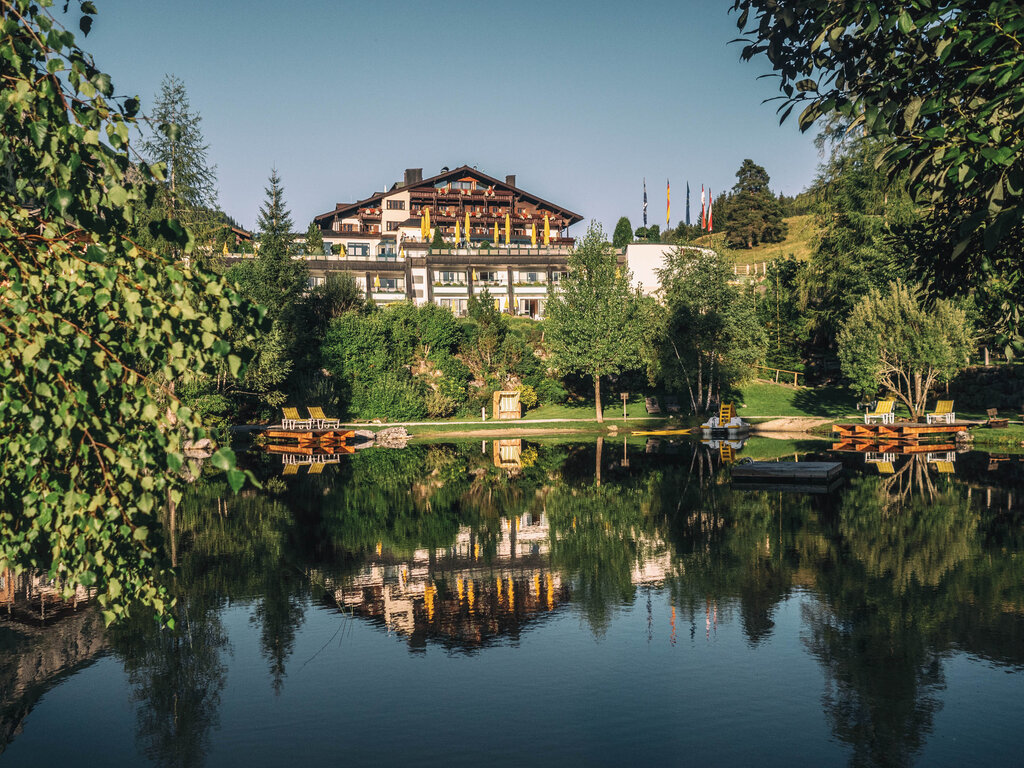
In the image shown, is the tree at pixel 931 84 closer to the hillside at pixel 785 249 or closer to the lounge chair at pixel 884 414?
the lounge chair at pixel 884 414

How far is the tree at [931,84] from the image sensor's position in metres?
7.50

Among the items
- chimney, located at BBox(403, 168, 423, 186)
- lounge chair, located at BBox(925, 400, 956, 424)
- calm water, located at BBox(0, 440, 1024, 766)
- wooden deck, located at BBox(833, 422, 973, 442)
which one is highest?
chimney, located at BBox(403, 168, 423, 186)

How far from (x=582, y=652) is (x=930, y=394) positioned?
163ft

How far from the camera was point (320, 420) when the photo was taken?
45.7 metres

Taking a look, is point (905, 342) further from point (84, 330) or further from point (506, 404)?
point (84, 330)

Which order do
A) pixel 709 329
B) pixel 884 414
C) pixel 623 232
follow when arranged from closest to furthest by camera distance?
pixel 884 414
pixel 709 329
pixel 623 232

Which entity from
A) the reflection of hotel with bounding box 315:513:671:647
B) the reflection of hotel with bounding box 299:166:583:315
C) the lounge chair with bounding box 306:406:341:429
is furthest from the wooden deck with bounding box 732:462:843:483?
the reflection of hotel with bounding box 299:166:583:315

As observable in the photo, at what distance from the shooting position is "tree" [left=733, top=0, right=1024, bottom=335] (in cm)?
750

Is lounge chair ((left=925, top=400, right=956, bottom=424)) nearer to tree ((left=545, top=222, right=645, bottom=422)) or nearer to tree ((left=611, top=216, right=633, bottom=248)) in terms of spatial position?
tree ((left=545, top=222, right=645, bottom=422))

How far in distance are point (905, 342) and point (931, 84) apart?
3887 centimetres

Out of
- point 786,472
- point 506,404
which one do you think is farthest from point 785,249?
point 786,472

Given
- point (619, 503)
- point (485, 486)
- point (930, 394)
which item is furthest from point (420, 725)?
point (930, 394)

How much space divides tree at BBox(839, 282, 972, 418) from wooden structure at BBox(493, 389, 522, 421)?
20.6m

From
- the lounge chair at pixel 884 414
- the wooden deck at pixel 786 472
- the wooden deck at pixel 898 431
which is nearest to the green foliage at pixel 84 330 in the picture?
the wooden deck at pixel 786 472
